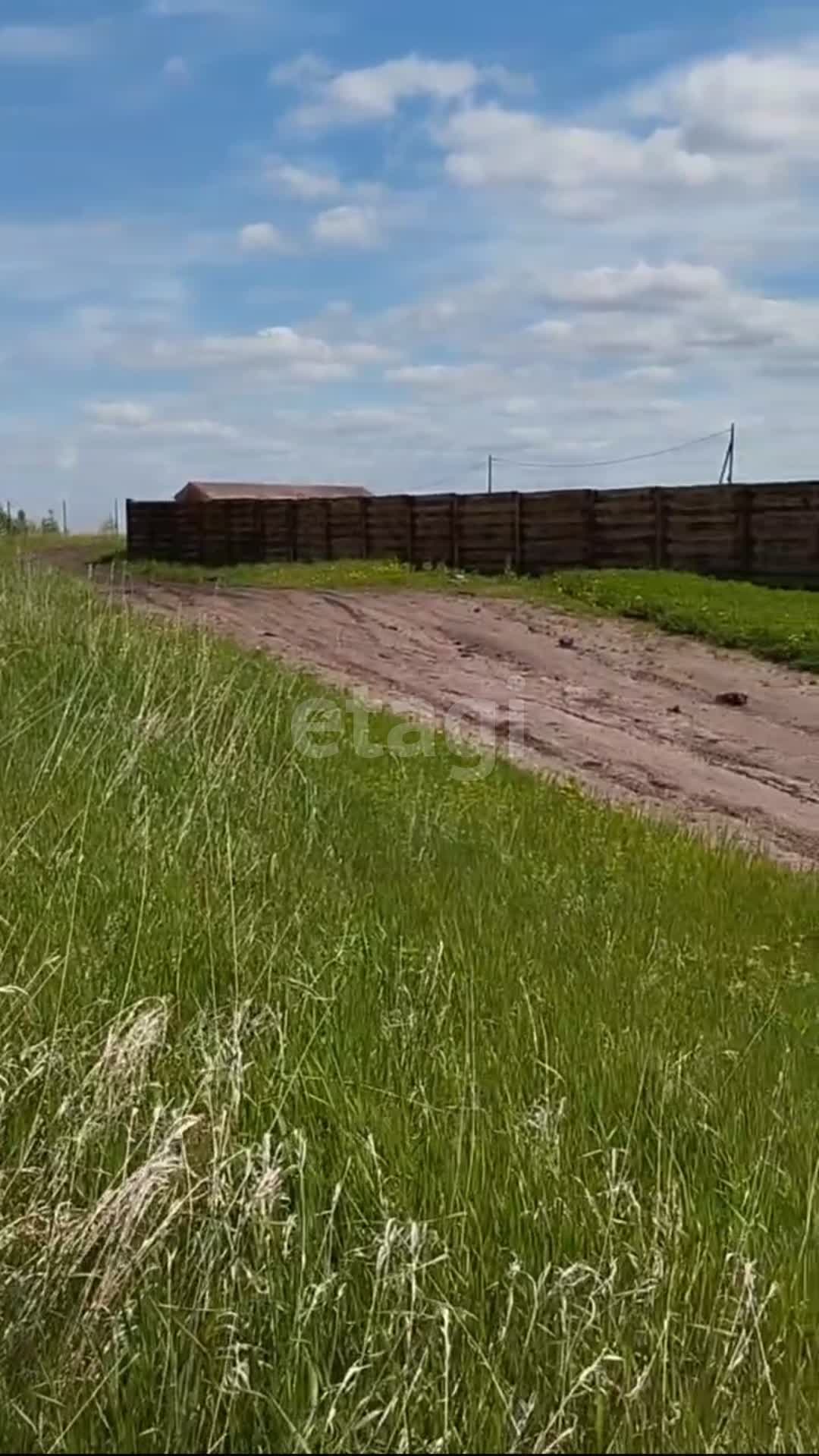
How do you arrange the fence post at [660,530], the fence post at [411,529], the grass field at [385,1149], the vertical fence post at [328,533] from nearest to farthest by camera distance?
the grass field at [385,1149], the fence post at [660,530], the fence post at [411,529], the vertical fence post at [328,533]

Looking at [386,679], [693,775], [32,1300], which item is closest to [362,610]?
[386,679]

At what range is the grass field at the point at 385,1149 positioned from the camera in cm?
208

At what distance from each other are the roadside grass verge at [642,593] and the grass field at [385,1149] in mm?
8827

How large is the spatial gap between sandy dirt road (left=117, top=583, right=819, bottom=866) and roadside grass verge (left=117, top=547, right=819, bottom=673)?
0.40 metres

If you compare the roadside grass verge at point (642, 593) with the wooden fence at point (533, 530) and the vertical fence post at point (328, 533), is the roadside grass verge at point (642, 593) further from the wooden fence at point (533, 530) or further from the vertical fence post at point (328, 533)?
the vertical fence post at point (328, 533)

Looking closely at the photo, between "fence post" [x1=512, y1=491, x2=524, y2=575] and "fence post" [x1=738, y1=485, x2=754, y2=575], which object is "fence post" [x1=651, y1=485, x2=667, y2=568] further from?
"fence post" [x1=512, y1=491, x2=524, y2=575]

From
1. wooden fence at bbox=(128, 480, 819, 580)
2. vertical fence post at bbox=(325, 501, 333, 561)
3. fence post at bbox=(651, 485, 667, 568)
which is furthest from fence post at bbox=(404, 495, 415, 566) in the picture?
fence post at bbox=(651, 485, 667, 568)

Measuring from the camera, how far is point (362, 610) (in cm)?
1723

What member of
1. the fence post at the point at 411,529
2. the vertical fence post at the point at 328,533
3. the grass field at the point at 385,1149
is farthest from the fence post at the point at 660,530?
the grass field at the point at 385,1149

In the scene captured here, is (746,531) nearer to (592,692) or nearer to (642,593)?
(642,593)

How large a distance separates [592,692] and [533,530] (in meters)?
11.3

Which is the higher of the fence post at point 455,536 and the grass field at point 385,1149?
the fence post at point 455,536

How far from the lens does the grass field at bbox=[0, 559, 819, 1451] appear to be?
6.83 feet

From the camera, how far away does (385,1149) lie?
9.06ft
